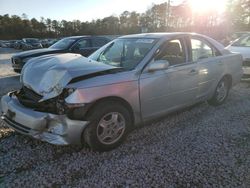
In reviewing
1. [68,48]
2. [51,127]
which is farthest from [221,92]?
[68,48]

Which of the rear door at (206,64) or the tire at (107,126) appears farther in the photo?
the rear door at (206,64)

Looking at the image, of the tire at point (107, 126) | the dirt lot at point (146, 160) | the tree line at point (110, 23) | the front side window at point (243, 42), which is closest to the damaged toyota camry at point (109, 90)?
the tire at point (107, 126)

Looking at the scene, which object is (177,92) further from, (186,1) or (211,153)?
(186,1)

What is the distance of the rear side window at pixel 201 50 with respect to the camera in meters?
4.70

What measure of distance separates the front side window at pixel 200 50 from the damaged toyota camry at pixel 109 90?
0.06ft

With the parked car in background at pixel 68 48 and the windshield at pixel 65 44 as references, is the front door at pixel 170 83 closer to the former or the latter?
the parked car in background at pixel 68 48

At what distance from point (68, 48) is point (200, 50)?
20.5 ft

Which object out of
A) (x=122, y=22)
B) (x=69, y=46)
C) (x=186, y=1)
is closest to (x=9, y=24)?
(x=122, y=22)

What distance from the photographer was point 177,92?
14.1 feet

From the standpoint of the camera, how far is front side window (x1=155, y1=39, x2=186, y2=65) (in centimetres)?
414

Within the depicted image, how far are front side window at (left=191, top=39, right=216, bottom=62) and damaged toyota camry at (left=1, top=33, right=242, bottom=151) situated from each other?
0.02 metres

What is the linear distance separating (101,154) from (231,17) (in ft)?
161

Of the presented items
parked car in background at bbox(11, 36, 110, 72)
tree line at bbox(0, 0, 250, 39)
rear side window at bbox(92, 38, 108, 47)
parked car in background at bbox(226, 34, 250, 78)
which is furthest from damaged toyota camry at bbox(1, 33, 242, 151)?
tree line at bbox(0, 0, 250, 39)

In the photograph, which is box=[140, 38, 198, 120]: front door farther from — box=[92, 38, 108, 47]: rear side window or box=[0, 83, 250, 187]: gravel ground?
box=[92, 38, 108, 47]: rear side window
